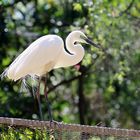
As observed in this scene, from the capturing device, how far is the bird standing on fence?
5336 millimetres

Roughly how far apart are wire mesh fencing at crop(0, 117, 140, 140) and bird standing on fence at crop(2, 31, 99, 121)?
91 cm

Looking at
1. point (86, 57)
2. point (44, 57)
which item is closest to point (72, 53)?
point (44, 57)

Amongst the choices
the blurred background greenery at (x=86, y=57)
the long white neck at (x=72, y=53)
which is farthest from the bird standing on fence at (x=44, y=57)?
the blurred background greenery at (x=86, y=57)

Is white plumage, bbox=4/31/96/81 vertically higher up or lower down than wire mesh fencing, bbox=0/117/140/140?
higher up

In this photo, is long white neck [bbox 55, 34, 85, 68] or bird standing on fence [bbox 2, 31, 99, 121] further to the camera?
long white neck [bbox 55, 34, 85, 68]

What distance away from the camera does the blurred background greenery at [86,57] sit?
315 inches

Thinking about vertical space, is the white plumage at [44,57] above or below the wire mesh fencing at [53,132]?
above

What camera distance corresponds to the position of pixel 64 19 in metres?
9.40

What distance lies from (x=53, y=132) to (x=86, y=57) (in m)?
3.11

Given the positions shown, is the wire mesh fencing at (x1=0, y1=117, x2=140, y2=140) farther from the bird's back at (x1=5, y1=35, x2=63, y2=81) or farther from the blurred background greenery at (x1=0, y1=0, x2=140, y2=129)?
the blurred background greenery at (x1=0, y1=0, x2=140, y2=129)

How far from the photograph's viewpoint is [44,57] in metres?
5.52

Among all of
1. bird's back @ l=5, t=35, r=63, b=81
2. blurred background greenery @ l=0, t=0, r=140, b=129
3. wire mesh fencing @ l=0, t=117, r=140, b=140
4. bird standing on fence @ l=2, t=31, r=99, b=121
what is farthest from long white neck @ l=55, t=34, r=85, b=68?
wire mesh fencing @ l=0, t=117, r=140, b=140

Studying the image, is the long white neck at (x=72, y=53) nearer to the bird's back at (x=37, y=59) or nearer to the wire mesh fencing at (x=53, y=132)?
the bird's back at (x=37, y=59)

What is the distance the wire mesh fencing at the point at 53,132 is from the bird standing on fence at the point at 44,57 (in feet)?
3.00
